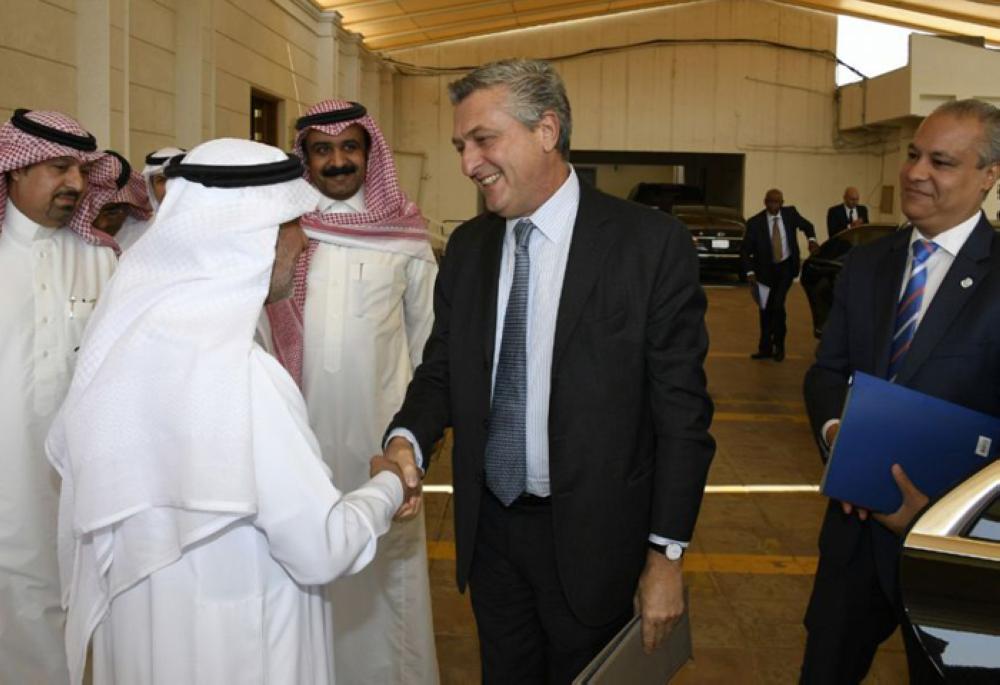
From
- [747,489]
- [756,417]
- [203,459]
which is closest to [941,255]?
[203,459]

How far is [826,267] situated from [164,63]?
6314 millimetres

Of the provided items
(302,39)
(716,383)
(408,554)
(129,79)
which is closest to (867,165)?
(302,39)

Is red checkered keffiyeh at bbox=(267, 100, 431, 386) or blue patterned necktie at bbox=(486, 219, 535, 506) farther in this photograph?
red checkered keffiyeh at bbox=(267, 100, 431, 386)

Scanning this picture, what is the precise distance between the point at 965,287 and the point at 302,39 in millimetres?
13177

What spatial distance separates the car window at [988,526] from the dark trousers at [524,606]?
2.89 ft

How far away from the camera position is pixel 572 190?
7.46 ft

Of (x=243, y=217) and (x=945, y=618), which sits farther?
(x=243, y=217)

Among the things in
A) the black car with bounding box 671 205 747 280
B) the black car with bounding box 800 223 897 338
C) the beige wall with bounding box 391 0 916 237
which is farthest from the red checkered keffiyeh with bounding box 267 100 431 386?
the beige wall with bounding box 391 0 916 237

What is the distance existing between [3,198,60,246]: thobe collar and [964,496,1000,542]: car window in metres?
2.83

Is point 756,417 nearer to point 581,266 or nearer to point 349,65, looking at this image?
point 581,266

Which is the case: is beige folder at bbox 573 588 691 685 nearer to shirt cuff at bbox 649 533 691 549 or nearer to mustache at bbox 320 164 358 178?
shirt cuff at bbox 649 533 691 549

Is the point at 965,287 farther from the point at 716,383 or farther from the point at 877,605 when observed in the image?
the point at 716,383

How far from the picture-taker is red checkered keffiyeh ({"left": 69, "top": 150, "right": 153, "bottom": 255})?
11.9 feet

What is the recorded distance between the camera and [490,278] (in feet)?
7.60
